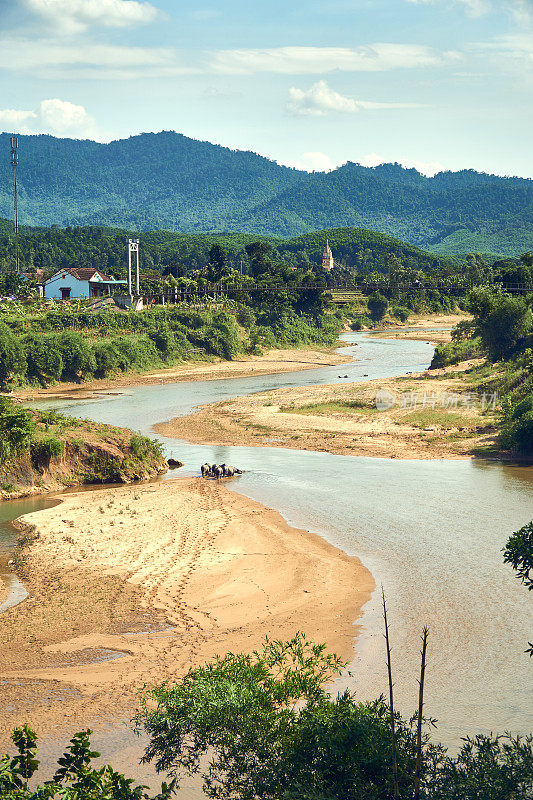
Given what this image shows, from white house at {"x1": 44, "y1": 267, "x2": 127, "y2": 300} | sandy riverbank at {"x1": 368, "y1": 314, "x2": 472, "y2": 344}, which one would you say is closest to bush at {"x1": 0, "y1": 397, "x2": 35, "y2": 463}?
white house at {"x1": 44, "y1": 267, "x2": 127, "y2": 300}

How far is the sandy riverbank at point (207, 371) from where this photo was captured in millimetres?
71562

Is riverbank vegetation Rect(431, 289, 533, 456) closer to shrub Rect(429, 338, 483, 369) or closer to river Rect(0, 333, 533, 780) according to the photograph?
shrub Rect(429, 338, 483, 369)

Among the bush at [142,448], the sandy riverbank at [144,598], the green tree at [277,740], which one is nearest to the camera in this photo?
the green tree at [277,740]

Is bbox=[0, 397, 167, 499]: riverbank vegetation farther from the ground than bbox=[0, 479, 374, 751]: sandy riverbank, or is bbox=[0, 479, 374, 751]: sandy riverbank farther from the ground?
bbox=[0, 397, 167, 499]: riverbank vegetation

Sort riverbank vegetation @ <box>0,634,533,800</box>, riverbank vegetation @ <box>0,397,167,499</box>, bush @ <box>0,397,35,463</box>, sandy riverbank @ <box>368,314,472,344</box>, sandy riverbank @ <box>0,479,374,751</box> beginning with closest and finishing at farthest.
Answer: riverbank vegetation @ <box>0,634,533,800</box>, sandy riverbank @ <box>0,479,374,751</box>, bush @ <box>0,397,35,463</box>, riverbank vegetation @ <box>0,397,167,499</box>, sandy riverbank @ <box>368,314,472,344</box>

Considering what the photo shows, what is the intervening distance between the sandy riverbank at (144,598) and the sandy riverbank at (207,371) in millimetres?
38954

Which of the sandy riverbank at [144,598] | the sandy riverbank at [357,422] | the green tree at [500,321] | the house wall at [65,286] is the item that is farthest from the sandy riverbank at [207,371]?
the sandy riverbank at [144,598]

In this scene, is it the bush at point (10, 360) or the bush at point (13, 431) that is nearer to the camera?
the bush at point (13, 431)

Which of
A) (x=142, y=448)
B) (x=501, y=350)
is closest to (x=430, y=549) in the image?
(x=142, y=448)

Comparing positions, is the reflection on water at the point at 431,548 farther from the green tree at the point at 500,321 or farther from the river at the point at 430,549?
the green tree at the point at 500,321

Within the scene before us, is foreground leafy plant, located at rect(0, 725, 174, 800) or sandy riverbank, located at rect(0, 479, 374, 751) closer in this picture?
foreground leafy plant, located at rect(0, 725, 174, 800)

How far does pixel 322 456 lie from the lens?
4638 cm

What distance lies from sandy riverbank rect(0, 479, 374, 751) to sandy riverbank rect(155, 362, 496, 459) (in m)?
16.2

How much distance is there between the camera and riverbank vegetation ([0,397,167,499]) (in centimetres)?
3528
